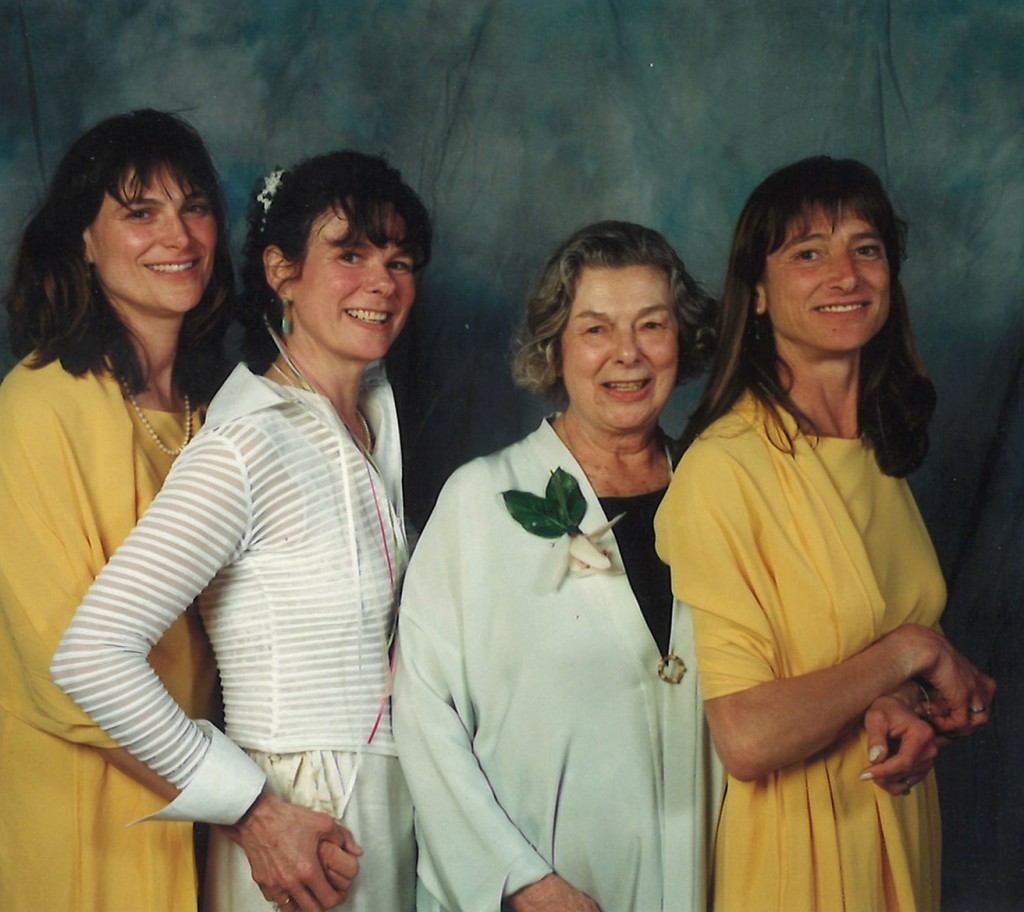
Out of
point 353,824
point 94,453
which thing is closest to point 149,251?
point 94,453

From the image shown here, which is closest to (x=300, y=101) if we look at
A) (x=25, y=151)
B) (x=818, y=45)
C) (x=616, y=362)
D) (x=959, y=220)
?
(x=25, y=151)

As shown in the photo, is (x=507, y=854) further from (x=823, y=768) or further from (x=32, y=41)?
(x=32, y=41)

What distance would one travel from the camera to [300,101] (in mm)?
2098

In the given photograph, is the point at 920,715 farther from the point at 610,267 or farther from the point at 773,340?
the point at 610,267

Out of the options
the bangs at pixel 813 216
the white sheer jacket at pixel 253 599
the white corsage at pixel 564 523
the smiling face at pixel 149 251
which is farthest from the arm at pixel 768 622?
the smiling face at pixel 149 251

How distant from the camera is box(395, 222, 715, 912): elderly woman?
1898 millimetres

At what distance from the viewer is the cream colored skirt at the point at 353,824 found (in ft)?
6.28

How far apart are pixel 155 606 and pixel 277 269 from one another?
0.55m

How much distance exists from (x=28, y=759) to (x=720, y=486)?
43.0 inches

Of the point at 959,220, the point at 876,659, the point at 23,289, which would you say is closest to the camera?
the point at 876,659

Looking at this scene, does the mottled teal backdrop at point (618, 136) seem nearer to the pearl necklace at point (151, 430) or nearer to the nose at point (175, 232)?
the nose at point (175, 232)

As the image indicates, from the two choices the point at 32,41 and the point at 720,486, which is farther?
the point at 32,41

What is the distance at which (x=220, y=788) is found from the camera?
1846 mm

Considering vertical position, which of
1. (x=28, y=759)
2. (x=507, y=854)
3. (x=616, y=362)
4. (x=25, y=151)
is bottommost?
(x=507, y=854)
